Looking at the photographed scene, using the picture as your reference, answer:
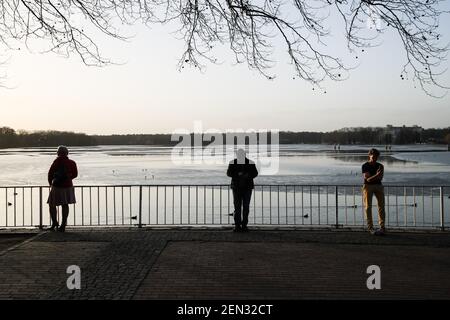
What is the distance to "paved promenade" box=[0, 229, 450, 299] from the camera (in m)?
6.52

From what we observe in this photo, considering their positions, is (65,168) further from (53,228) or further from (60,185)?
(53,228)

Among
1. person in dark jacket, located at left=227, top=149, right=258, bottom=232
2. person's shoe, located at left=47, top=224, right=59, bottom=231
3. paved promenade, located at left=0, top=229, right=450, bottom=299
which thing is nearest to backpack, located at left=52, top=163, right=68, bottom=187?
person's shoe, located at left=47, top=224, right=59, bottom=231

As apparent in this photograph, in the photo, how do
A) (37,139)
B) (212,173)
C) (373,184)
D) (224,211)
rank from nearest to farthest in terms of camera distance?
(373,184) < (224,211) < (212,173) < (37,139)

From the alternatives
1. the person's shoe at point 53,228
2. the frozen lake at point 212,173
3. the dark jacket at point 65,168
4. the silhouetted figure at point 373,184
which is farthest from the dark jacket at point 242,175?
the frozen lake at point 212,173

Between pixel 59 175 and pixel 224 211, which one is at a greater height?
pixel 59 175

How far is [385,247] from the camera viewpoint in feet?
30.5

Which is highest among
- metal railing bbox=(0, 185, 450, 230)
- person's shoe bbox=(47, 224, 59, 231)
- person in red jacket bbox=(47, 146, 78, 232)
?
person in red jacket bbox=(47, 146, 78, 232)

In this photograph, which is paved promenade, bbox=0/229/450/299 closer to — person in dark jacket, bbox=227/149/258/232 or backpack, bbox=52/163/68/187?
person in dark jacket, bbox=227/149/258/232

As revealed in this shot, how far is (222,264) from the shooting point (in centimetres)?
792

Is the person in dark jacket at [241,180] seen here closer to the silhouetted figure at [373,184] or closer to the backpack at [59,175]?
the silhouetted figure at [373,184]

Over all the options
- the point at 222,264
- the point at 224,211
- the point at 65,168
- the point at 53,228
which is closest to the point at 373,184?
the point at 222,264

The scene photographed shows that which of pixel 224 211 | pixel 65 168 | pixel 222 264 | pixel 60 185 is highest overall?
pixel 65 168

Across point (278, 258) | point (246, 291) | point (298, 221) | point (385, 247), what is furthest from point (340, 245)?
point (298, 221)

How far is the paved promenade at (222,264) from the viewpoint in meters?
6.52
